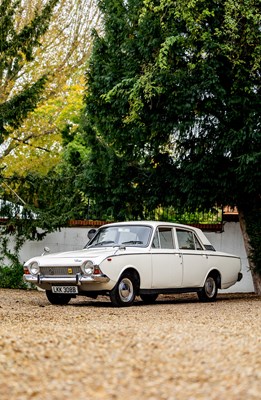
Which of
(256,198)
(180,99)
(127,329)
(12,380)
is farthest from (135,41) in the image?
(12,380)

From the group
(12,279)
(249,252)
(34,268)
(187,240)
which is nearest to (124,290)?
(34,268)

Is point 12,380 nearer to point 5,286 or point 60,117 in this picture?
point 5,286

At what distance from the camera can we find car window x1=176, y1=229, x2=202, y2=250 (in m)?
15.9

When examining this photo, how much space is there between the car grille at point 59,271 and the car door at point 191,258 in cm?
272

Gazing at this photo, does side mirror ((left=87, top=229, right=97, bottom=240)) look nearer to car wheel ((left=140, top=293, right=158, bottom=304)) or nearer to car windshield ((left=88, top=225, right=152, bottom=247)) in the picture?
car windshield ((left=88, top=225, right=152, bottom=247))

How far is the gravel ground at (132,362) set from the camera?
5258 millimetres

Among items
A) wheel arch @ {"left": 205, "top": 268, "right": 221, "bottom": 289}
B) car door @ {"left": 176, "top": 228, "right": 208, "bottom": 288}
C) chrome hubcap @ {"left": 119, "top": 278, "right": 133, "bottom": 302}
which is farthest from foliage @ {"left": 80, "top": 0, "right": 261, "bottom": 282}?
chrome hubcap @ {"left": 119, "top": 278, "right": 133, "bottom": 302}

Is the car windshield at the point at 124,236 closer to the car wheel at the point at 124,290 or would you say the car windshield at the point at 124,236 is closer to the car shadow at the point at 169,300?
the car wheel at the point at 124,290

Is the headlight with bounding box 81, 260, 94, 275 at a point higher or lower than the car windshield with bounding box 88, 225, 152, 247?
lower

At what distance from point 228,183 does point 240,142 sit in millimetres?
1026

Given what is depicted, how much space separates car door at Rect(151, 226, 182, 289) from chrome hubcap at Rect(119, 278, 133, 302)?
0.67 metres

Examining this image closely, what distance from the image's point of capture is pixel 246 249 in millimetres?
18500

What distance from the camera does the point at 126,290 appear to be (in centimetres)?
1425

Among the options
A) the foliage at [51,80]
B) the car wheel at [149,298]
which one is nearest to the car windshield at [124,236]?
the car wheel at [149,298]
